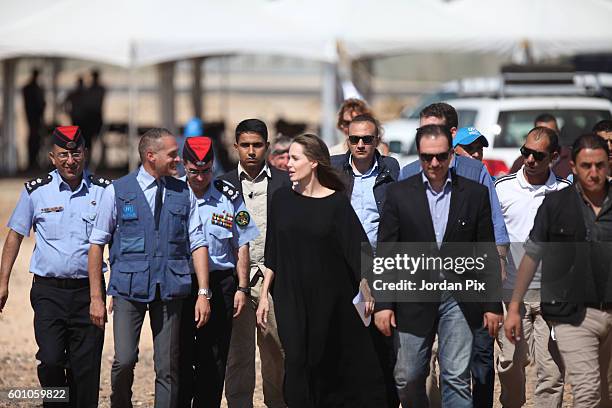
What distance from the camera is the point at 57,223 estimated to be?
6.63 metres

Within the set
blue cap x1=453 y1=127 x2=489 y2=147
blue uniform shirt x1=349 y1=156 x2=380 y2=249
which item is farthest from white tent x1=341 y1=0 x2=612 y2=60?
blue uniform shirt x1=349 y1=156 x2=380 y2=249

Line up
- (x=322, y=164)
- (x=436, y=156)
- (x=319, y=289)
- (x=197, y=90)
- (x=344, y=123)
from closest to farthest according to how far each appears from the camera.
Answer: (x=436, y=156)
(x=319, y=289)
(x=322, y=164)
(x=344, y=123)
(x=197, y=90)

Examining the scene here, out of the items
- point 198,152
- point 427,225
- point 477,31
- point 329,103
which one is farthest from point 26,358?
point 477,31

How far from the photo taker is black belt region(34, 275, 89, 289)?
6.62m

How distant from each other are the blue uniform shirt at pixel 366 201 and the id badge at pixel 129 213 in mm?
1400

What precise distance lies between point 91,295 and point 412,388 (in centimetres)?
186

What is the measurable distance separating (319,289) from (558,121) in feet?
26.4

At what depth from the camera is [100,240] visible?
20.7 feet

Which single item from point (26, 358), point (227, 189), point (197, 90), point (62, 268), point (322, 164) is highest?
point (197, 90)

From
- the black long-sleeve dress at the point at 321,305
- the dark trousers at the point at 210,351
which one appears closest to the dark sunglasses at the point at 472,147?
the black long-sleeve dress at the point at 321,305

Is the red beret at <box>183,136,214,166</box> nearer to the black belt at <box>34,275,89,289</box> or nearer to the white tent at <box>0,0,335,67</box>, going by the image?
the black belt at <box>34,275,89,289</box>

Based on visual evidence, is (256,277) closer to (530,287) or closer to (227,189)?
(227,189)

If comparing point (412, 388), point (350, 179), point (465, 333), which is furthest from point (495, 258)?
point (350, 179)

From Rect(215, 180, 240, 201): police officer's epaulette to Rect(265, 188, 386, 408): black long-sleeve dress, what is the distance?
67 cm
